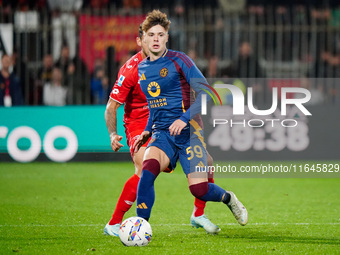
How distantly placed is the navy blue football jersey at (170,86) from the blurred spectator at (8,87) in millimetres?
7899

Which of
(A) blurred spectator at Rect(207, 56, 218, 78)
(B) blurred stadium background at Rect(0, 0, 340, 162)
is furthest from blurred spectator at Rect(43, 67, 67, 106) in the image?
(A) blurred spectator at Rect(207, 56, 218, 78)

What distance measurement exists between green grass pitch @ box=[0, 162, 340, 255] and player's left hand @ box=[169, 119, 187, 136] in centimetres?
104

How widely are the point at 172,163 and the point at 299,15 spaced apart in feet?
32.8

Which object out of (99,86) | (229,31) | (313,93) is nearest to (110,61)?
(99,86)

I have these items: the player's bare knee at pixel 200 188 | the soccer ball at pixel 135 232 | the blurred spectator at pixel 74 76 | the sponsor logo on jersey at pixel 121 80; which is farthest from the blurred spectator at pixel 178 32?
the soccer ball at pixel 135 232

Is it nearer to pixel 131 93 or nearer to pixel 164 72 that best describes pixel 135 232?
pixel 164 72

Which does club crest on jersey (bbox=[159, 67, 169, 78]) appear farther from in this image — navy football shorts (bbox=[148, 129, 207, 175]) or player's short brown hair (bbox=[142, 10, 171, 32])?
navy football shorts (bbox=[148, 129, 207, 175])

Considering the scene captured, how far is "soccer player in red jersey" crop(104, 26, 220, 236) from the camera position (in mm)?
6898

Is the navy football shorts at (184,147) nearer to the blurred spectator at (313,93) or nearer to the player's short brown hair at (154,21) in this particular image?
the player's short brown hair at (154,21)

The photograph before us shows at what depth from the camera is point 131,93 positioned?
23.6 ft

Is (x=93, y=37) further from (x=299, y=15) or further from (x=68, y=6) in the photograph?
(x=299, y=15)

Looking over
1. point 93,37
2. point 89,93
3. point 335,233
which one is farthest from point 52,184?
point 335,233

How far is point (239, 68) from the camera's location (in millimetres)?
14633

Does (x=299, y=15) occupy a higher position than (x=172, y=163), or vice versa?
(x=299, y=15)
